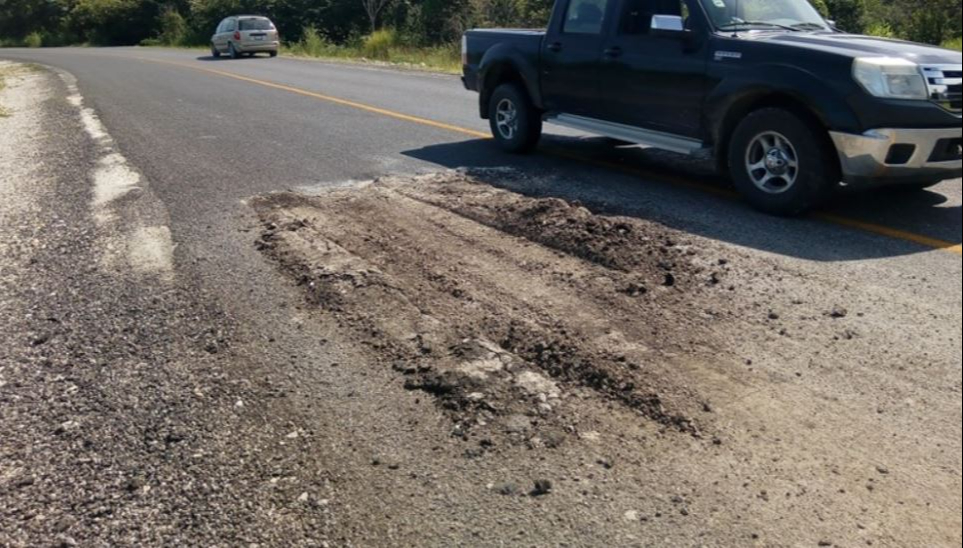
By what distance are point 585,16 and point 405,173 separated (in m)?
2.33

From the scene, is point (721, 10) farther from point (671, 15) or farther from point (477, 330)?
point (477, 330)

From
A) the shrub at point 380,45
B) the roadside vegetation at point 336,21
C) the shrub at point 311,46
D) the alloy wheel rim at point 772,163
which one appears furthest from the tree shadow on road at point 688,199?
the shrub at point 311,46

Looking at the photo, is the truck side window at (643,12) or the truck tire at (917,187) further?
the truck side window at (643,12)

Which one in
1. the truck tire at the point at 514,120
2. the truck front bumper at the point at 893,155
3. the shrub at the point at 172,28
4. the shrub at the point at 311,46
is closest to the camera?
the truck front bumper at the point at 893,155

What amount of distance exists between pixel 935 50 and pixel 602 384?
2.61m

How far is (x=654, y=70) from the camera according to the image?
8.00m

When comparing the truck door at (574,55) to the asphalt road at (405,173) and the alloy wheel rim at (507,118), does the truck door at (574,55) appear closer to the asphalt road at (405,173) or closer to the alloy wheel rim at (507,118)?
the alloy wheel rim at (507,118)

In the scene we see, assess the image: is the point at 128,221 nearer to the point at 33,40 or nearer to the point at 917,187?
the point at 917,187

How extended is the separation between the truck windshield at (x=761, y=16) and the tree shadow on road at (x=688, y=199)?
4.55ft

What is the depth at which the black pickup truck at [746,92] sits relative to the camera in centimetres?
574

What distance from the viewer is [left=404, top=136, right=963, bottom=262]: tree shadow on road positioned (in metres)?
6.08

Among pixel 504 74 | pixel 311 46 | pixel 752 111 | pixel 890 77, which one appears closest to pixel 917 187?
pixel 890 77

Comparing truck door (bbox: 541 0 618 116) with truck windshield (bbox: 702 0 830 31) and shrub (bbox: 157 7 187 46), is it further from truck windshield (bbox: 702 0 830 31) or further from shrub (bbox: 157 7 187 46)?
shrub (bbox: 157 7 187 46)

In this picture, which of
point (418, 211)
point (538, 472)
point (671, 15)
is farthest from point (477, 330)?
point (671, 15)
